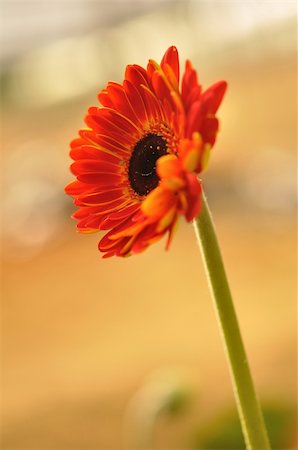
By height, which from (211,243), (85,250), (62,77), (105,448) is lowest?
(105,448)

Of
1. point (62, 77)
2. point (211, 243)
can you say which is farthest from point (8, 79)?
point (211, 243)

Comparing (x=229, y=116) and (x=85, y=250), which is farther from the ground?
(x=229, y=116)

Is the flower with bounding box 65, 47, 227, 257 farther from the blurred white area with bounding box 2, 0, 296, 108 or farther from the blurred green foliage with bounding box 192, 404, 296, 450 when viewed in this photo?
the blurred white area with bounding box 2, 0, 296, 108

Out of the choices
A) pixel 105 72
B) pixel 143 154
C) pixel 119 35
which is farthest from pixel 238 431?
pixel 105 72

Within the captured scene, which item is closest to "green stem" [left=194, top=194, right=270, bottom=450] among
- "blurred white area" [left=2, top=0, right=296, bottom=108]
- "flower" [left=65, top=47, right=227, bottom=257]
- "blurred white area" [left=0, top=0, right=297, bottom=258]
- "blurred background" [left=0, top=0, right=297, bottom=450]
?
"flower" [left=65, top=47, right=227, bottom=257]

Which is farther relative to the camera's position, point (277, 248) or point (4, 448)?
point (277, 248)

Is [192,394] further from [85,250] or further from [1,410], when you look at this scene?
[85,250]

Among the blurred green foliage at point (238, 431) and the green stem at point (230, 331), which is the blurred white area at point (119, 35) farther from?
the green stem at point (230, 331)
